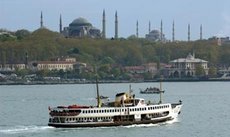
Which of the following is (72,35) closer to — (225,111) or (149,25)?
(149,25)

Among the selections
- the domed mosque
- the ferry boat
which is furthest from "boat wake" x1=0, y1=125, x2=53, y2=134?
the domed mosque

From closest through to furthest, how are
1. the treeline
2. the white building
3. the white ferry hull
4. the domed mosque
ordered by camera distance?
the white ferry hull
the treeline
the white building
the domed mosque

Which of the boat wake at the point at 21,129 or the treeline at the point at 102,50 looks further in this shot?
the treeline at the point at 102,50

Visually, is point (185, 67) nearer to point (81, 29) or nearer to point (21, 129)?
point (81, 29)

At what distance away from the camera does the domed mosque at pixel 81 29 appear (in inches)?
6117

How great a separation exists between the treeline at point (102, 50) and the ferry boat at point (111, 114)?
86.1 metres

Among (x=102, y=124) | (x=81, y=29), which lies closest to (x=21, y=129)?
(x=102, y=124)

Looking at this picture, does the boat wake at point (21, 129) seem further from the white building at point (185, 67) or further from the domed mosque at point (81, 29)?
the domed mosque at point (81, 29)

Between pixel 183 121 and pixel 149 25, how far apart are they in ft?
437

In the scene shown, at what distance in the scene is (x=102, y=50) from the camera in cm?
13138

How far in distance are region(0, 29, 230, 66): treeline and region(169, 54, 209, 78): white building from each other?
4.39 metres

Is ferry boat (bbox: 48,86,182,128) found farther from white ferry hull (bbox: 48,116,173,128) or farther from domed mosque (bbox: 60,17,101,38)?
domed mosque (bbox: 60,17,101,38)

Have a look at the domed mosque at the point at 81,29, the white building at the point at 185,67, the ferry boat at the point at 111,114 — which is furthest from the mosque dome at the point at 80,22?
the ferry boat at the point at 111,114

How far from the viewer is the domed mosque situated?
155 meters
